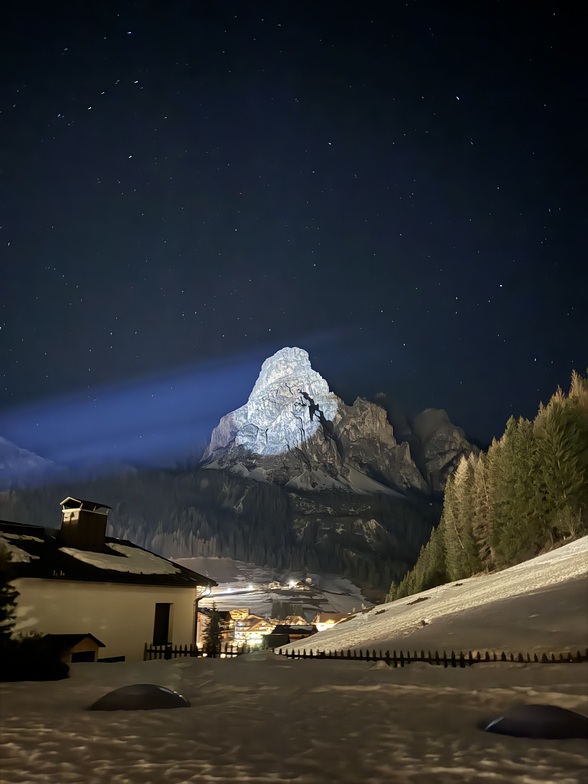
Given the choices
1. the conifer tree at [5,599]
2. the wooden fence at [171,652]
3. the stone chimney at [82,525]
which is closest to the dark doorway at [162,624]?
the wooden fence at [171,652]

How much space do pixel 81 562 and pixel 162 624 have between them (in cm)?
533

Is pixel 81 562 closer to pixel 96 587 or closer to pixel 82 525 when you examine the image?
pixel 96 587

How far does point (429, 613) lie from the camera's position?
26922mm

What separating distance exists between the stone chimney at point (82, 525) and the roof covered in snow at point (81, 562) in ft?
1.48

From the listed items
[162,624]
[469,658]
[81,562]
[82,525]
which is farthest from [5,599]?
[162,624]

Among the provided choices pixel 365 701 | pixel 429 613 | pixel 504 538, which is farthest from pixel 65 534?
pixel 504 538

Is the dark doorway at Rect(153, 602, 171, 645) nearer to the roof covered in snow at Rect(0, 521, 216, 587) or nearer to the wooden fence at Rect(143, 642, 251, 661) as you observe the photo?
the wooden fence at Rect(143, 642, 251, 661)

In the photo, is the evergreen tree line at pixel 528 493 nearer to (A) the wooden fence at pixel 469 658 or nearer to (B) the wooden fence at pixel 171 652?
(B) the wooden fence at pixel 171 652

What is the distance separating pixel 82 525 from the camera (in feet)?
89.3

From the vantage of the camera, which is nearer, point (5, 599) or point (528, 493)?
point (5, 599)

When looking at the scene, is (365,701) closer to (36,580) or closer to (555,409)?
(36,580)

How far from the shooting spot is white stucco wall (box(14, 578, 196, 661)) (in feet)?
69.5

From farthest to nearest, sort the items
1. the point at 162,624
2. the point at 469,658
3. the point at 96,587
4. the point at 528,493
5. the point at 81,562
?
the point at 528,493, the point at 162,624, the point at 81,562, the point at 96,587, the point at 469,658

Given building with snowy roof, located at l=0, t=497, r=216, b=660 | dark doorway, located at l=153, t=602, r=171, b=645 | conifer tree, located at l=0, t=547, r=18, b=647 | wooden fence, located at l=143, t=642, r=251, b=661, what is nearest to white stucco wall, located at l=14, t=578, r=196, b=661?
building with snowy roof, located at l=0, t=497, r=216, b=660
